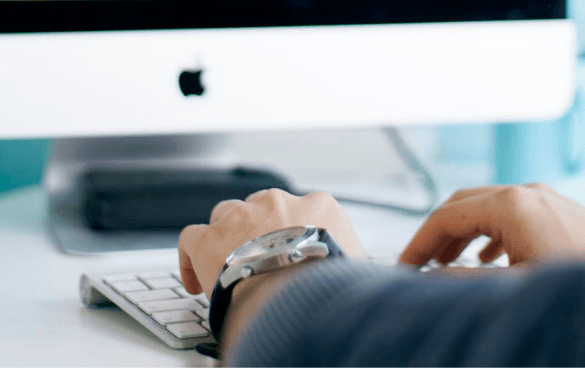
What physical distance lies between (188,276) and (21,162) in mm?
657

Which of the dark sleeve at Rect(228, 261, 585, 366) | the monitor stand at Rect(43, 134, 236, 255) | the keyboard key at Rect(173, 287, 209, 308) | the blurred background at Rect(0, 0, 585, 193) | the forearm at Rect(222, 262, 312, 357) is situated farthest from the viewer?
the blurred background at Rect(0, 0, 585, 193)

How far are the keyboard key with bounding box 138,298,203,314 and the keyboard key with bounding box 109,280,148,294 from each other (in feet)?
0.10

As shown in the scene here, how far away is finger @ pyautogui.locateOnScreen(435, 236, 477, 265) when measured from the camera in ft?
1.65

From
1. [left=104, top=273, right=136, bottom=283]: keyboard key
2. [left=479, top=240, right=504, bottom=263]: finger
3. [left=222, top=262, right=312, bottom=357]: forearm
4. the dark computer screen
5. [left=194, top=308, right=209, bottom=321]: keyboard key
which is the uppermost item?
the dark computer screen

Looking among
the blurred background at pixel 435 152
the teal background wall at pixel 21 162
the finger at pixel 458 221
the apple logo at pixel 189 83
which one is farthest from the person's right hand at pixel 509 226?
the teal background wall at pixel 21 162

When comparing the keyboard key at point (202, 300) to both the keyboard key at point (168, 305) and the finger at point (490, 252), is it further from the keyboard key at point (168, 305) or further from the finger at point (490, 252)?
the finger at point (490, 252)

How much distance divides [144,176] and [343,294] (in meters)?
0.53

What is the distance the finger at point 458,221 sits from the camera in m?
0.48

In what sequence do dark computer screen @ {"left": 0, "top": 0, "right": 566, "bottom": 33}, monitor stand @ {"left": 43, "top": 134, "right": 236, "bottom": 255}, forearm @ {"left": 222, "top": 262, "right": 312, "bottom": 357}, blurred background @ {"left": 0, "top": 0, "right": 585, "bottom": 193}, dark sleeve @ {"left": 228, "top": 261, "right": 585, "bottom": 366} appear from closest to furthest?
dark sleeve @ {"left": 228, "top": 261, "right": 585, "bottom": 366} → forearm @ {"left": 222, "top": 262, "right": 312, "bottom": 357} → dark computer screen @ {"left": 0, "top": 0, "right": 566, "bottom": 33} → monitor stand @ {"left": 43, "top": 134, "right": 236, "bottom": 255} → blurred background @ {"left": 0, "top": 0, "right": 585, "bottom": 193}

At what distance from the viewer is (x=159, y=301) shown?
42cm

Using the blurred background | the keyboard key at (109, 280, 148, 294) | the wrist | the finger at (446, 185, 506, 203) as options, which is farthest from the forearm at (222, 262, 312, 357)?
the blurred background

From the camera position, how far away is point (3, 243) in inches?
25.5

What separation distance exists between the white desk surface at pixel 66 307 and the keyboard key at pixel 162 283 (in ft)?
0.09

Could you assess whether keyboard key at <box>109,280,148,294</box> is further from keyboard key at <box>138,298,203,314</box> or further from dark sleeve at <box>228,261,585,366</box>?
dark sleeve at <box>228,261,585,366</box>
